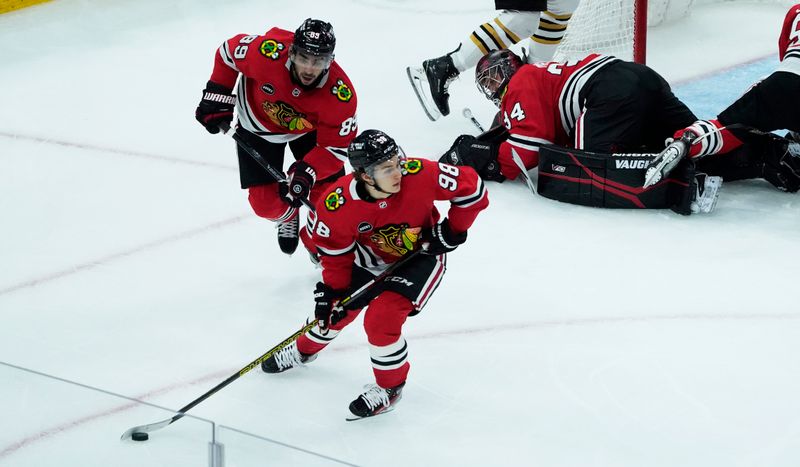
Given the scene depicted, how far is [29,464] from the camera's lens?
207 cm

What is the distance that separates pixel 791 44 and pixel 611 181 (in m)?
0.83

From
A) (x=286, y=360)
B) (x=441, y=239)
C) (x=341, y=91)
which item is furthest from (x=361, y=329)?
(x=341, y=91)

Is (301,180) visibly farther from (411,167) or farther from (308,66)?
(411,167)

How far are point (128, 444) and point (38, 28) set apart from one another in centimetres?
443

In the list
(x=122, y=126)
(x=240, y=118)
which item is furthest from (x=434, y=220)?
(x=122, y=126)

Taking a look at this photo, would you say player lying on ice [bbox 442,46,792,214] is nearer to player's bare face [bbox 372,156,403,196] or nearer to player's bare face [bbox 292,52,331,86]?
player's bare face [bbox 292,52,331,86]

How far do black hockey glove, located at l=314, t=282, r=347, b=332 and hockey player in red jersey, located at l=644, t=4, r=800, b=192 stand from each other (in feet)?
5.07

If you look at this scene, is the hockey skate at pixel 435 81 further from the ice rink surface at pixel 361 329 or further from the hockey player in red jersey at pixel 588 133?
the hockey player in red jersey at pixel 588 133

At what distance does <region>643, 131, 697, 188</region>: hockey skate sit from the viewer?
12.2 feet

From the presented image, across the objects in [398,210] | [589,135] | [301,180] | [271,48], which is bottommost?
[589,135]

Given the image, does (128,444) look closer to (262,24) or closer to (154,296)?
(154,296)

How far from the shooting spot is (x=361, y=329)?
10.3ft

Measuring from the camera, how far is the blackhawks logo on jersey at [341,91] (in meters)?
3.21

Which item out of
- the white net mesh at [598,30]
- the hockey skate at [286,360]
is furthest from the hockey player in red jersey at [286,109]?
the white net mesh at [598,30]
